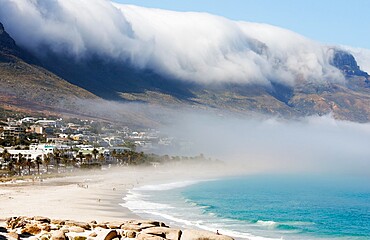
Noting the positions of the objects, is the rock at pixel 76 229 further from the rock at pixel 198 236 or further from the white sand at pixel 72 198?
the white sand at pixel 72 198

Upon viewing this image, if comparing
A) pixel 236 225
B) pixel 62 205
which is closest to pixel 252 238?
pixel 236 225

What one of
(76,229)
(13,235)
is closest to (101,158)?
(76,229)

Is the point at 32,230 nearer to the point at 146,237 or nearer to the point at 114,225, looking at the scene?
the point at 114,225

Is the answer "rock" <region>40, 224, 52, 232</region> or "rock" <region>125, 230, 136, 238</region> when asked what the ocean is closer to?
"rock" <region>125, 230, 136, 238</region>

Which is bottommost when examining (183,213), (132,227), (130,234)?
(183,213)

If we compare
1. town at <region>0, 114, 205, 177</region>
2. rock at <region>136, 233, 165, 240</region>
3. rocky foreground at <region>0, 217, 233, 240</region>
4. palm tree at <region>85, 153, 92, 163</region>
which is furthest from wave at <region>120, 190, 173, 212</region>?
palm tree at <region>85, 153, 92, 163</region>

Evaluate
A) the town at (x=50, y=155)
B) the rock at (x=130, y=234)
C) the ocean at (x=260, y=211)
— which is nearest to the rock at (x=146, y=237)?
the rock at (x=130, y=234)

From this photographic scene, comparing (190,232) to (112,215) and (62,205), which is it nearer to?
(112,215)
